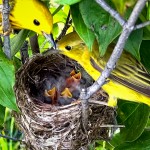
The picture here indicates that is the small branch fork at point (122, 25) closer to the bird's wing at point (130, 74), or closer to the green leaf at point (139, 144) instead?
the bird's wing at point (130, 74)

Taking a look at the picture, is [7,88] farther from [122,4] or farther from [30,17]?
[122,4]

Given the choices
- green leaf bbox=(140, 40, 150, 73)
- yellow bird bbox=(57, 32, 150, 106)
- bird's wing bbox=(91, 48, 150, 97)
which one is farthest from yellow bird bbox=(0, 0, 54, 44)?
green leaf bbox=(140, 40, 150, 73)

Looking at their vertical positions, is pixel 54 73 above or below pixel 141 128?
above

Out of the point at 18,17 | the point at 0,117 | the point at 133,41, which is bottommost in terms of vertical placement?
the point at 0,117

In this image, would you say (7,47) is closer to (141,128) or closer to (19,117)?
(19,117)

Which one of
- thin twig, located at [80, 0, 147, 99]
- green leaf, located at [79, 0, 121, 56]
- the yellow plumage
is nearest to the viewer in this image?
thin twig, located at [80, 0, 147, 99]

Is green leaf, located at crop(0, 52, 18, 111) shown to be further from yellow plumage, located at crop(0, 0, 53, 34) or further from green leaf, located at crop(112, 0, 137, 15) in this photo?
green leaf, located at crop(112, 0, 137, 15)

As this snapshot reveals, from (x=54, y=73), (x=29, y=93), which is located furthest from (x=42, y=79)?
(x=29, y=93)
